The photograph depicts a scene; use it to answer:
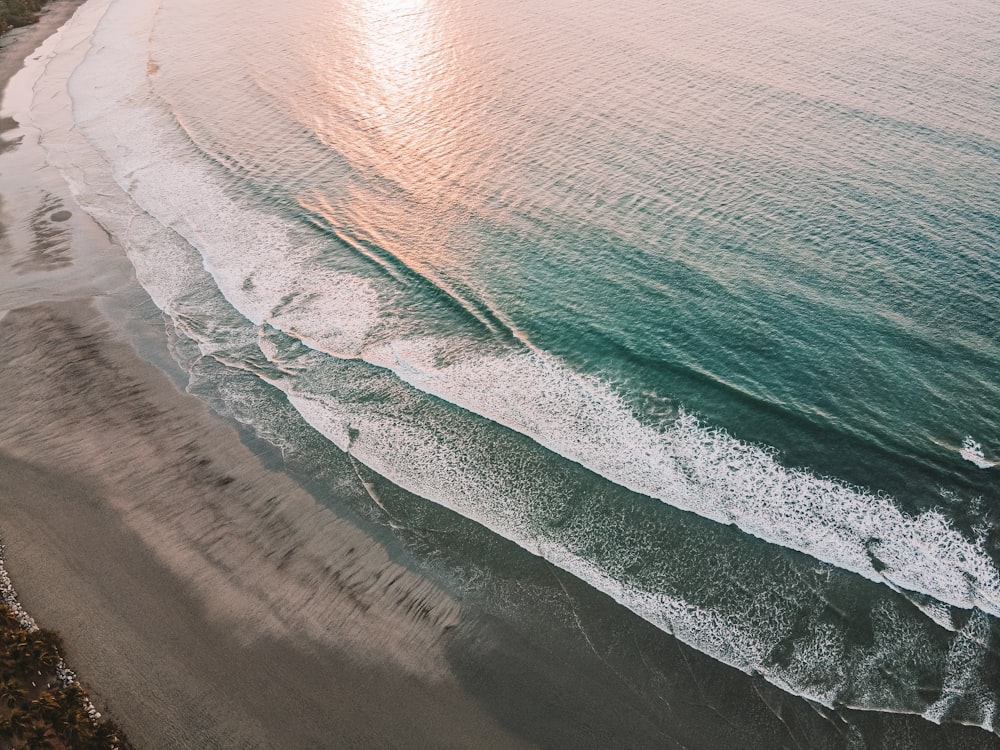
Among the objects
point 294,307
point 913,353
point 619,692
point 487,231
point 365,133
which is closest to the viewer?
point 619,692

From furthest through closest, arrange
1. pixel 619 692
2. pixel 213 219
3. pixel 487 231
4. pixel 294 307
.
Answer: pixel 213 219
pixel 487 231
pixel 294 307
pixel 619 692

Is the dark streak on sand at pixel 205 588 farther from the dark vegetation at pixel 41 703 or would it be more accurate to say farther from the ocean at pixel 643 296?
the ocean at pixel 643 296

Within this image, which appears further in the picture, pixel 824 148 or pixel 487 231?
pixel 824 148

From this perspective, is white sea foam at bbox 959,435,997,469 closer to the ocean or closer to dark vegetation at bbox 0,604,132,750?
the ocean

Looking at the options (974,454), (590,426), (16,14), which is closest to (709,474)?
(590,426)

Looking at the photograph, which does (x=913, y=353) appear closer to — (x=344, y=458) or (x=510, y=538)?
(x=510, y=538)

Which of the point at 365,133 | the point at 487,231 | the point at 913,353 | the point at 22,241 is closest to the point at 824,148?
the point at 913,353

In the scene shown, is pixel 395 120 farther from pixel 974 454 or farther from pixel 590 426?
pixel 974 454
